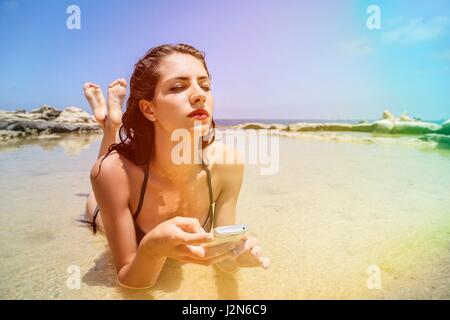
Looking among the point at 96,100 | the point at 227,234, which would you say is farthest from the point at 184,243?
the point at 96,100

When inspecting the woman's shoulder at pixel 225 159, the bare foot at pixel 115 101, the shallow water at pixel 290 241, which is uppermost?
the bare foot at pixel 115 101

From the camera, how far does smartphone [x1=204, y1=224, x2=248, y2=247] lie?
5.19ft

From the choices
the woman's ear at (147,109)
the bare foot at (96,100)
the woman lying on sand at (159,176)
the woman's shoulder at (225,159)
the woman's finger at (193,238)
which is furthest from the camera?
the bare foot at (96,100)

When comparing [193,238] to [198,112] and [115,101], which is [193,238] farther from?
[115,101]

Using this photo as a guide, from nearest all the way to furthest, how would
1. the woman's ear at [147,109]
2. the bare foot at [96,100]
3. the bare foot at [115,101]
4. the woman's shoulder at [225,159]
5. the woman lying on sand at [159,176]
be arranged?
the woman lying on sand at [159,176]
the woman's ear at [147,109]
the woman's shoulder at [225,159]
the bare foot at [115,101]
the bare foot at [96,100]

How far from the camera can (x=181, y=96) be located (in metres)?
2.07

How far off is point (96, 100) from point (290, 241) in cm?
277

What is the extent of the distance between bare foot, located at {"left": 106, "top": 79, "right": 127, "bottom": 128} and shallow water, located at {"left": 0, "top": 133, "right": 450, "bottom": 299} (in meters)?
1.14

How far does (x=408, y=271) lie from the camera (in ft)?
7.44

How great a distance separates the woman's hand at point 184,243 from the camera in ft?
5.18

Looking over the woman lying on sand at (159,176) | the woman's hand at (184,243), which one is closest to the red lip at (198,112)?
the woman lying on sand at (159,176)

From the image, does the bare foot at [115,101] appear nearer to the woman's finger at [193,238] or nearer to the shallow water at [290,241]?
the shallow water at [290,241]

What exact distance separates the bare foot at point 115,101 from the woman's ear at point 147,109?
4.25 feet
